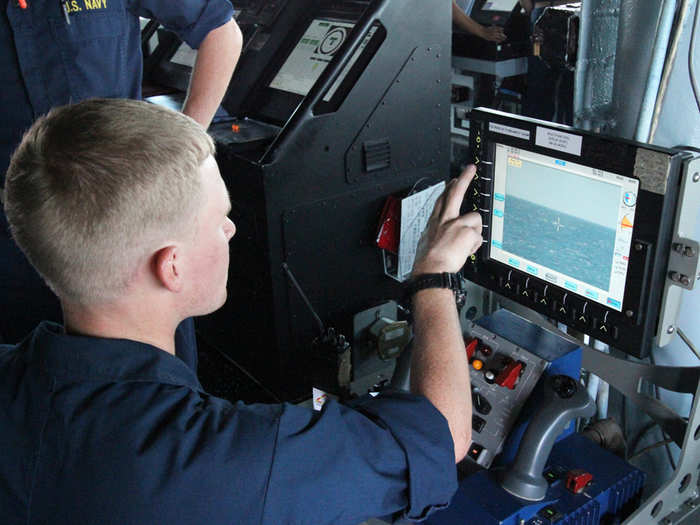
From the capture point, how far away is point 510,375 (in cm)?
144

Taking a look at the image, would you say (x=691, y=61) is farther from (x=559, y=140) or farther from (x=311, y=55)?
(x=311, y=55)

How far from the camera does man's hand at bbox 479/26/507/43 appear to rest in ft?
13.7

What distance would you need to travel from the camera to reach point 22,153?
3.27 ft

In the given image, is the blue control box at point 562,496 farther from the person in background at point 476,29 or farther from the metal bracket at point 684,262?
the person in background at point 476,29

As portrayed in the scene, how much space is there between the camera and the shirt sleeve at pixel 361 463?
0.93 meters

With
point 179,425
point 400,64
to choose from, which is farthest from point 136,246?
point 400,64

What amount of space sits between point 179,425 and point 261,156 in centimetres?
138

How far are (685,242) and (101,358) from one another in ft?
3.01

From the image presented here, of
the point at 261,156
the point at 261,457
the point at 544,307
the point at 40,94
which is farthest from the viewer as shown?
the point at 261,156

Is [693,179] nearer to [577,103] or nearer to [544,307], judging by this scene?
[544,307]

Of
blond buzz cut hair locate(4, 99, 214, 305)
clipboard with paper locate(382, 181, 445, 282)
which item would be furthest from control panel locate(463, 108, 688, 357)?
clipboard with paper locate(382, 181, 445, 282)

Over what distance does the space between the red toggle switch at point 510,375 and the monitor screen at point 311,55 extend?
1.44m

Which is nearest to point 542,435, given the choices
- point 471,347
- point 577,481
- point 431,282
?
point 577,481

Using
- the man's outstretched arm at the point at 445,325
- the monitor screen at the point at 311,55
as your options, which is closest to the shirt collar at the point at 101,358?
the man's outstretched arm at the point at 445,325
